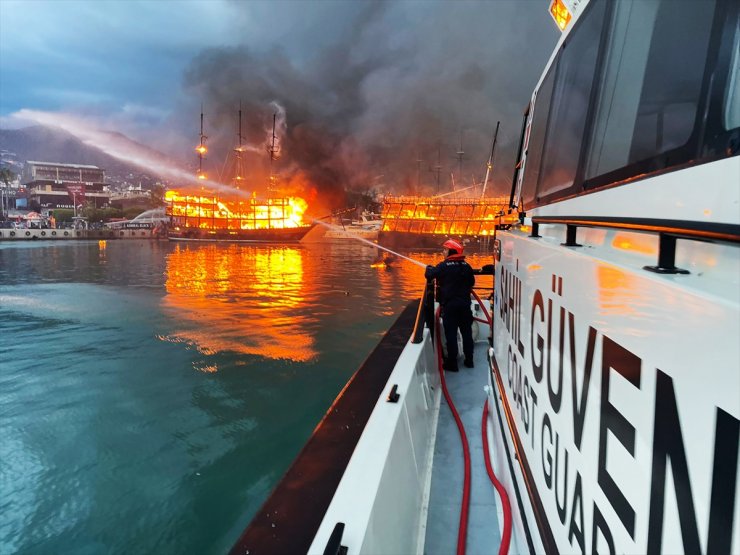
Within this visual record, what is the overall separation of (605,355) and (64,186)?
162m

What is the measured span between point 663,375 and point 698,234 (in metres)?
0.28

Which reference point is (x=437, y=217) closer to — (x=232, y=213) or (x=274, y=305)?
(x=232, y=213)

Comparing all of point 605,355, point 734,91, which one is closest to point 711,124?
point 734,91

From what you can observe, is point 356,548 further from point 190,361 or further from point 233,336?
point 233,336

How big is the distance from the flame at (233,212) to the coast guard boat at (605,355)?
7409 cm

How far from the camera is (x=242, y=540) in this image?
69.2 inches

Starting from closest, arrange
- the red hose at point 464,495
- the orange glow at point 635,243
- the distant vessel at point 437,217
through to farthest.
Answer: the orange glow at point 635,243 < the red hose at point 464,495 < the distant vessel at point 437,217

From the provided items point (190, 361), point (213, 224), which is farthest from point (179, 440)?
point (213, 224)

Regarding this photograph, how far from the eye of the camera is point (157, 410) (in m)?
6.12

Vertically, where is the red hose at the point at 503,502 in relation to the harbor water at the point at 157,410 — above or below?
above

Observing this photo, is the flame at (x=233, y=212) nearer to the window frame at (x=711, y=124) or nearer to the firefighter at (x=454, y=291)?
the firefighter at (x=454, y=291)

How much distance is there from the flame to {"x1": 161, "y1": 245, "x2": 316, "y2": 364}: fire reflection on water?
52000 mm

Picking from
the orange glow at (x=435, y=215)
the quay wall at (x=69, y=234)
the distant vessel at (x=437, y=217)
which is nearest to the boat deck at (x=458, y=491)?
the distant vessel at (x=437, y=217)

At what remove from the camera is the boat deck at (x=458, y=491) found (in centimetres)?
269
